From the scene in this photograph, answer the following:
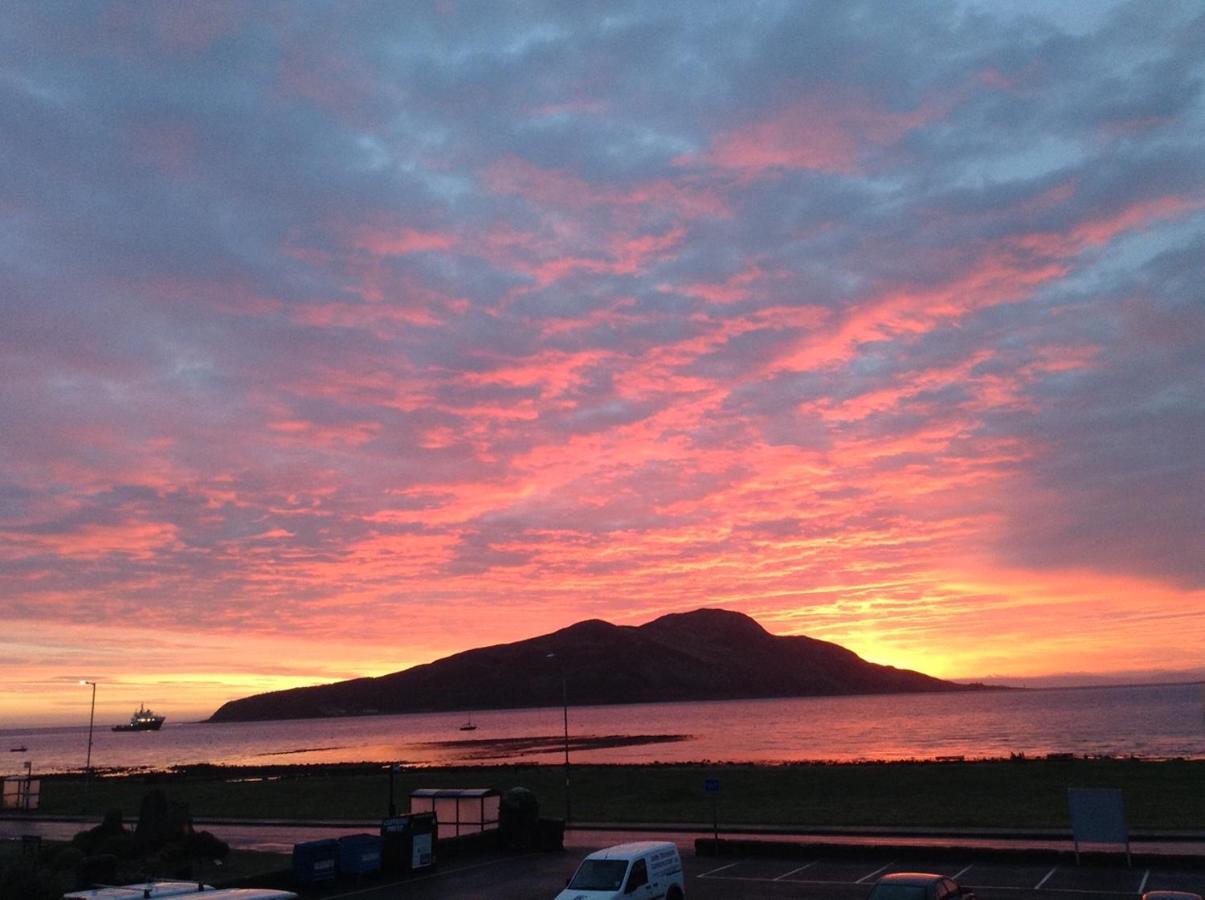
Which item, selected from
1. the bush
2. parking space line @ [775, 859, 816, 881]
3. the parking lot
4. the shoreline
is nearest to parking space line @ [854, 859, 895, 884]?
the parking lot

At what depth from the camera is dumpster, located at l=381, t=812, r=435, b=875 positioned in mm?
31344

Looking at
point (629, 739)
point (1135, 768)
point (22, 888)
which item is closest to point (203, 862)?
point (22, 888)

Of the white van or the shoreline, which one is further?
the shoreline

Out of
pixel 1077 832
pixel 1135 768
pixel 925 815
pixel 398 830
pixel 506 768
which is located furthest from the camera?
pixel 506 768

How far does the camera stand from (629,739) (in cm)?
17988

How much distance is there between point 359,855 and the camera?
30.3 m

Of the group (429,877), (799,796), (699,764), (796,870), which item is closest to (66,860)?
(429,877)

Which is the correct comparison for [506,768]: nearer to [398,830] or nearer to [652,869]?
[398,830]

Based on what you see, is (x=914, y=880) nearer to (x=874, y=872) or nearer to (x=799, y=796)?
(x=874, y=872)

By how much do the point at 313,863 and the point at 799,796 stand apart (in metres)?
31.2

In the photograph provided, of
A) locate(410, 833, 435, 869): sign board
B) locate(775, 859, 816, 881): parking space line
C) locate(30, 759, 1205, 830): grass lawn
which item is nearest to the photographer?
locate(775, 859, 816, 881): parking space line

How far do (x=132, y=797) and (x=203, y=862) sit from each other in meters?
44.9

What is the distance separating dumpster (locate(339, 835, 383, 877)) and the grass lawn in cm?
1596

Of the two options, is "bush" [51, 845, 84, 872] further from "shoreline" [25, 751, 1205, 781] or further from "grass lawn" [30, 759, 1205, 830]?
"shoreline" [25, 751, 1205, 781]
